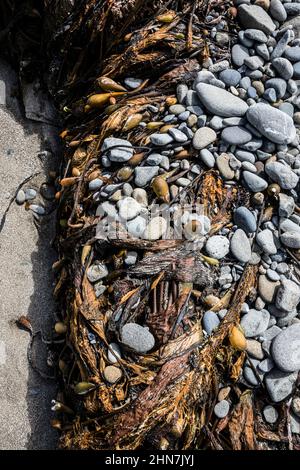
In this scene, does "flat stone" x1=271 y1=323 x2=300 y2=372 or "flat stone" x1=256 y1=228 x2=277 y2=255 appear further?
"flat stone" x1=256 y1=228 x2=277 y2=255

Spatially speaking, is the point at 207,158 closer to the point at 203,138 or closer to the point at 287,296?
the point at 203,138

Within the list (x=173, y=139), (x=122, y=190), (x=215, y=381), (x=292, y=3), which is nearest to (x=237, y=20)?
(x=292, y=3)

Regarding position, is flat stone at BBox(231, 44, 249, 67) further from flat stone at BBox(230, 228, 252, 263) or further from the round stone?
flat stone at BBox(230, 228, 252, 263)

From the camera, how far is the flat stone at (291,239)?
250 cm

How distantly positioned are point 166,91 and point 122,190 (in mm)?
632

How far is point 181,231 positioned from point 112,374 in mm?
747

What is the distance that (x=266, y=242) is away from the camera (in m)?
2.50

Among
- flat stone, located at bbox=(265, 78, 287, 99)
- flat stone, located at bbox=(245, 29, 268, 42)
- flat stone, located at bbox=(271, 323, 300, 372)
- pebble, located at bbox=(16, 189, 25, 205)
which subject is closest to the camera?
flat stone, located at bbox=(271, 323, 300, 372)

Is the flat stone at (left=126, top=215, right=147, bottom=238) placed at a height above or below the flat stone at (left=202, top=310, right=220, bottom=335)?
above

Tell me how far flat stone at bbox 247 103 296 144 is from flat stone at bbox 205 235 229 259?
1.89 feet

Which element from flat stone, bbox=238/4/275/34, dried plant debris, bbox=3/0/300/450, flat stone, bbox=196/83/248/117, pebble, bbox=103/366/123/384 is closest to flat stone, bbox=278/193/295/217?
dried plant debris, bbox=3/0/300/450

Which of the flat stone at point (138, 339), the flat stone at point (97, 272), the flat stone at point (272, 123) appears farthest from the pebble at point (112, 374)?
the flat stone at point (272, 123)

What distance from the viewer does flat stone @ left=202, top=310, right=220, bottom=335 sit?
2.40m
